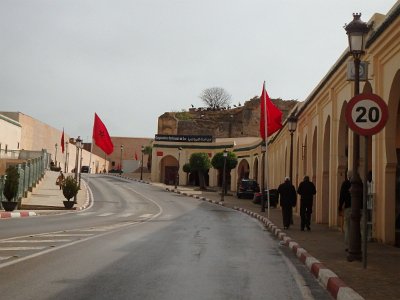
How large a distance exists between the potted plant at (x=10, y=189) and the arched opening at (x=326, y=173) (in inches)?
559

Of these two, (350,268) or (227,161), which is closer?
(350,268)

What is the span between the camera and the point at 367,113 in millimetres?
8180

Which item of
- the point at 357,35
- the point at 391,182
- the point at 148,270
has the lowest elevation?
the point at 148,270

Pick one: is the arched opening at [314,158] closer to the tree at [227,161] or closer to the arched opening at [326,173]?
the arched opening at [326,173]

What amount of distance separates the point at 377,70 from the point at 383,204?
136 inches

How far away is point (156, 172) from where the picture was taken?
7156 centimetres

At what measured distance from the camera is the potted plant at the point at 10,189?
2439 cm

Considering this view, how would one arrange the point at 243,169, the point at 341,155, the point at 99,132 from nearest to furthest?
the point at 341,155 → the point at 99,132 → the point at 243,169

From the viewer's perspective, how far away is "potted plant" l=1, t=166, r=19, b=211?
2439 cm

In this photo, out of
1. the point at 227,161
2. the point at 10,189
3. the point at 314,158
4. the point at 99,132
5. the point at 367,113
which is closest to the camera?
the point at 367,113

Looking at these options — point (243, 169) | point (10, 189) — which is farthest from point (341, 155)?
point (243, 169)

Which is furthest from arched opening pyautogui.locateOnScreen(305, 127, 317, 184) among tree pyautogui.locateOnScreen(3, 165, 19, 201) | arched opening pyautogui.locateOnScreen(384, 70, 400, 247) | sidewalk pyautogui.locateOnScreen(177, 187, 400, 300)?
tree pyautogui.locateOnScreen(3, 165, 19, 201)

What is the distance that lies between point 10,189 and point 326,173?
575 inches

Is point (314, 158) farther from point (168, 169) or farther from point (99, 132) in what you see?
point (168, 169)
